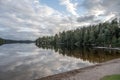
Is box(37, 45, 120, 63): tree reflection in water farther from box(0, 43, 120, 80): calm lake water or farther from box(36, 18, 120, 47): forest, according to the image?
Result: box(36, 18, 120, 47): forest

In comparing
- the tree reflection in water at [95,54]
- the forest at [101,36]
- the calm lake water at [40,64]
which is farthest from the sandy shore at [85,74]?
the forest at [101,36]

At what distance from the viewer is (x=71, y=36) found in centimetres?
13812

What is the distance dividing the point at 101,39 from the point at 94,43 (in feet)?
34.6

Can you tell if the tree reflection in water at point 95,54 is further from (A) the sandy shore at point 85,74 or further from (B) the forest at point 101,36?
(B) the forest at point 101,36

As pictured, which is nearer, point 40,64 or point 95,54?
point 40,64

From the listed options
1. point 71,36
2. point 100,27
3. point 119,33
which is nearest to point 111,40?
point 119,33

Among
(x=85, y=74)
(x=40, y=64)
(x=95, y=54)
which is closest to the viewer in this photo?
(x=85, y=74)

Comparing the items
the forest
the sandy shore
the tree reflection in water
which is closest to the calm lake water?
the tree reflection in water

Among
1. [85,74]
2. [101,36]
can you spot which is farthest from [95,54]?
[101,36]

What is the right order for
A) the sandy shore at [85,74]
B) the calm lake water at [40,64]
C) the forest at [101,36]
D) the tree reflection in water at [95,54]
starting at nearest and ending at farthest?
the sandy shore at [85,74], the calm lake water at [40,64], the tree reflection in water at [95,54], the forest at [101,36]

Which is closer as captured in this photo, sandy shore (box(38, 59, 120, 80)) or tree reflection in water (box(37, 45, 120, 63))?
sandy shore (box(38, 59, 120, 80))

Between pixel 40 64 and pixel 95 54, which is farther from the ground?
pixel 95 54

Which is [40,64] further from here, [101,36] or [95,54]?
[101,36]

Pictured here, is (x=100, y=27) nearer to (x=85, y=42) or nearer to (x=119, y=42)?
(x=85, y=42)
